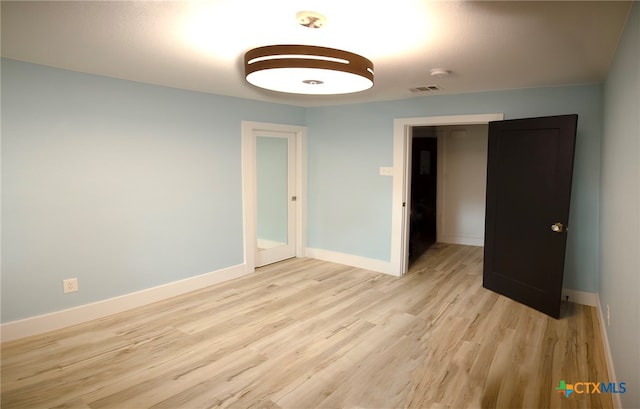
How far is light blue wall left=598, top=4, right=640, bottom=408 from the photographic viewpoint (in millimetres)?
1729

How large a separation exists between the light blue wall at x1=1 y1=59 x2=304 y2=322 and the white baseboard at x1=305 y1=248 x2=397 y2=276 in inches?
57.0

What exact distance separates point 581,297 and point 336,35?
356cm

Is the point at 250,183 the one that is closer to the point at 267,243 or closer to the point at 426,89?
the point at 267,243

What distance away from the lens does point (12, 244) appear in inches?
116

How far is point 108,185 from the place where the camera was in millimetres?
3457

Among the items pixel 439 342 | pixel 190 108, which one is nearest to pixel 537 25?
pixel 439 342

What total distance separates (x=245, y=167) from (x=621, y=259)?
3.76 m

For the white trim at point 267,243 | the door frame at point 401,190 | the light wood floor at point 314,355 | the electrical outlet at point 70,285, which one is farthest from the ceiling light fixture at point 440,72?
the electrical outlet at point 70,285

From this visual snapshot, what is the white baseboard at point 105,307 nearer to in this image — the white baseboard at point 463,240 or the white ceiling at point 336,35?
the white ceiling at point 336,35

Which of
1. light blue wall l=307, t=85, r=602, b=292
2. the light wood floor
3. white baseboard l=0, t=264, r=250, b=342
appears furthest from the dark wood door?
white baseboard l=0, t=264, r=250, b=342

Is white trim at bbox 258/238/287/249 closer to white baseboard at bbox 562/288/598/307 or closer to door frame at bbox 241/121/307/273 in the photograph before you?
door frame at bbox 241/121/307/273

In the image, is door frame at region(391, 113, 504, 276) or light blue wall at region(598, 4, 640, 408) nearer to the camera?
light blue wall at region(598, 4, 640, 408)

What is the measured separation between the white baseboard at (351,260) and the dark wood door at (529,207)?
49.8 inches

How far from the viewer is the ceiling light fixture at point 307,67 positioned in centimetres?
199
